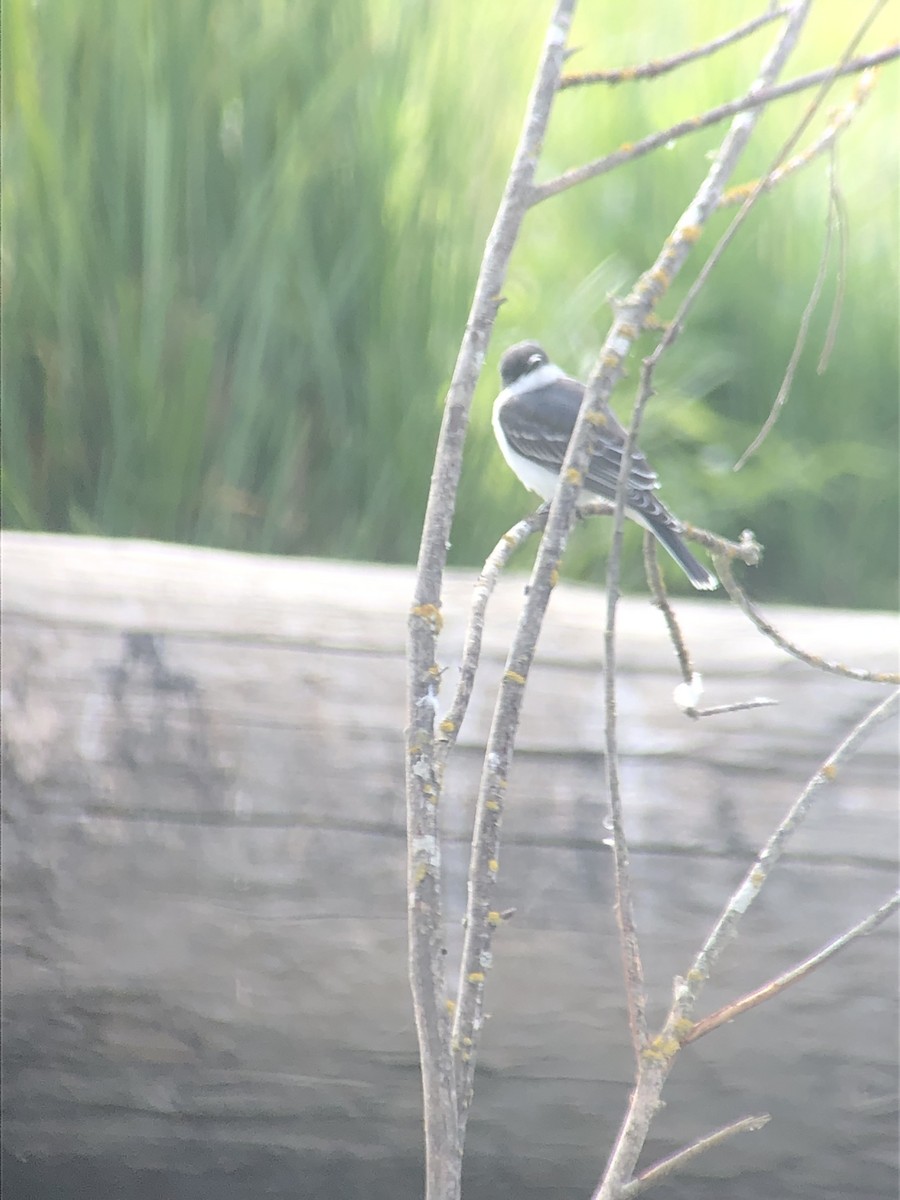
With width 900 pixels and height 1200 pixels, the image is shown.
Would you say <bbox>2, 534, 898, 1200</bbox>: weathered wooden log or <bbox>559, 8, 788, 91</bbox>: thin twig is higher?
<bbox>559, 8, 788, 91</bbox>: thin twig

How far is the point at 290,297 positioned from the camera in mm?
2055

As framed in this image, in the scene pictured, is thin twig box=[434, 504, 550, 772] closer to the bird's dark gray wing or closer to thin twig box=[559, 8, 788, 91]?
thin twig box=[559, 8, 788, 91]

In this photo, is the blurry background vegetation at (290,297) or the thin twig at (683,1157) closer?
the thin twig at (683,1157)

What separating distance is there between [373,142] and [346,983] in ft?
4.63

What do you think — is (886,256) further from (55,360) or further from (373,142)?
(55,360)

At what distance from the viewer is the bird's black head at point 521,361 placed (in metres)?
2.08

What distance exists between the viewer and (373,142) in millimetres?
2094

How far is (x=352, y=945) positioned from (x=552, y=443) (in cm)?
90

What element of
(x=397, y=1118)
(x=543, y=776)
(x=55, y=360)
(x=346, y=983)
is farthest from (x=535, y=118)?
(x=55, y=360)

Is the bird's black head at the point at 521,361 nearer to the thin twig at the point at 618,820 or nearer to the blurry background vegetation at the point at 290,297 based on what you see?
the blurry background vegetation at the point at 290,297

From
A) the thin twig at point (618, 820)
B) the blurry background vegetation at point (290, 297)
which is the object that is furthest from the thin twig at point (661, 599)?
the blurry background vegetation at point (290, 297)

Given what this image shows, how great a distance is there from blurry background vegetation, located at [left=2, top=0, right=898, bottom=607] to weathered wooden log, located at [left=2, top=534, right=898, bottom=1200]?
70 cm

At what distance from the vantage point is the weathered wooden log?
1196mm

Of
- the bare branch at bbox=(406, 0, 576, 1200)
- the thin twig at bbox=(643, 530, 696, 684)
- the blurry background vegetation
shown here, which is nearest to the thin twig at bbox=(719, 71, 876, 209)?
the bare branch at bbox=(406, 0, 576, 1200)
